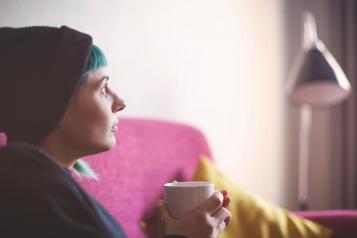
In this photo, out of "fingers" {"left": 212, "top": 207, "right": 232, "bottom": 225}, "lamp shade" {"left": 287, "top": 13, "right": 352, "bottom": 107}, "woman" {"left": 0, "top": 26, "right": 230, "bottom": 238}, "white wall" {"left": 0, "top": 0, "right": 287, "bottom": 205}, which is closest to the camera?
"woman" {"left": 0, "top": 26, "right": 230, "bottom": 238}

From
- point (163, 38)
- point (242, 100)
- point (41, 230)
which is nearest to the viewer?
point (41, 230)

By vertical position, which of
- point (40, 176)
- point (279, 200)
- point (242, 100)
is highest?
point (40, 176)

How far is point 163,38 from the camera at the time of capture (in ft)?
5.00

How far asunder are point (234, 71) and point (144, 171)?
3.26 ft

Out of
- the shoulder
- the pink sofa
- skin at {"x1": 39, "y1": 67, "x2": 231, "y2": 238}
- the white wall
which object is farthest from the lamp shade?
the shoulder

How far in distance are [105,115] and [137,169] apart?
0.41 metres

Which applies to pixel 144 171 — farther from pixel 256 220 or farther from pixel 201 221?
Result: pixel 201 221

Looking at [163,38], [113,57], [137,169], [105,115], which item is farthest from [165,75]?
[105,115]

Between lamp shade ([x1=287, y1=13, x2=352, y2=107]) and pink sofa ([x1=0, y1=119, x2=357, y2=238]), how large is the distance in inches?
29.2

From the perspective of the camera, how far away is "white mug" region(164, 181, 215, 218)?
68 cm

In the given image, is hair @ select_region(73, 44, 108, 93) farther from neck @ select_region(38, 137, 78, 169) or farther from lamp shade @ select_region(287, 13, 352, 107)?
lamp shade @ select_region(287, 13, 352, 107)

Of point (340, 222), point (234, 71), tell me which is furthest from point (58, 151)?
point (234, 71)

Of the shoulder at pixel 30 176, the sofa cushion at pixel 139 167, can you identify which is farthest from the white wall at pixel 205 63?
the shoulder at pixel 30 176

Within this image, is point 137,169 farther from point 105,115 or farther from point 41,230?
point 41,230
